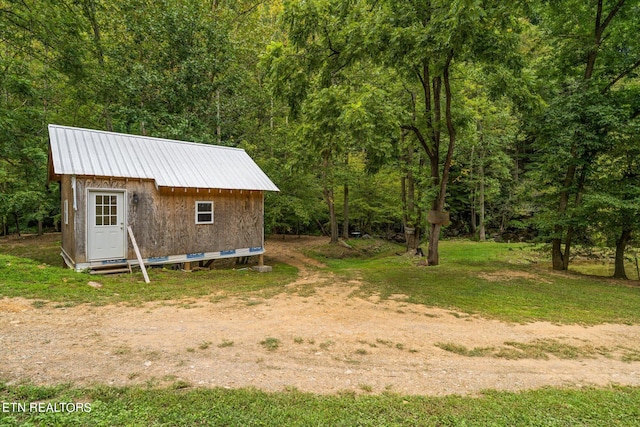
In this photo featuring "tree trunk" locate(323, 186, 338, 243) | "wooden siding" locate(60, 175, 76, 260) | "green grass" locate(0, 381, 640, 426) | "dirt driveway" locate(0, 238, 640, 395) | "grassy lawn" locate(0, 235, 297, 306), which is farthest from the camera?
"tree trunk" locate(323, 186, 338, 243)

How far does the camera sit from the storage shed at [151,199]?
8469mm

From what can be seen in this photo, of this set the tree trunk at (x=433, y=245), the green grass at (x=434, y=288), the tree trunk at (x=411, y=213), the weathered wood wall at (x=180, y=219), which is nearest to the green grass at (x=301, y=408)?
the green grass at (x=434, y=288)

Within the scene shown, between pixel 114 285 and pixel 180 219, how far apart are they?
115 inches

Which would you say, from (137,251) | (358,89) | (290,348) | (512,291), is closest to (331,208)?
(358,89)

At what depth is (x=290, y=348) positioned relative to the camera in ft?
13.7

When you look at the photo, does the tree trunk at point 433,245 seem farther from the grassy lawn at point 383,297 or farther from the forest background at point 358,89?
the grassy lawn at point 383,297

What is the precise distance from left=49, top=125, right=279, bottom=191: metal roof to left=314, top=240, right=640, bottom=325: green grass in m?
5.25

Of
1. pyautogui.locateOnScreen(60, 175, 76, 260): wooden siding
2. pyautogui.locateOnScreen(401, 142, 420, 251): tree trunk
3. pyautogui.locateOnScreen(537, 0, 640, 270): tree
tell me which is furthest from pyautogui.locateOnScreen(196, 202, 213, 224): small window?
pyautogui.locateOnScreen(537, 0, 640, 270): tree

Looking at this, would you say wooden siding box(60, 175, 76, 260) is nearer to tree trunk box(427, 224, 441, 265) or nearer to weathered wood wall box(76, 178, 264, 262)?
weathered wood wall box(76, 178, 264, 262)

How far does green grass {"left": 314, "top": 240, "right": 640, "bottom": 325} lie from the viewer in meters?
6.30

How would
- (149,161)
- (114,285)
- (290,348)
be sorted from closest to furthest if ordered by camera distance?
(290,348) → (114,285) → (149,161)

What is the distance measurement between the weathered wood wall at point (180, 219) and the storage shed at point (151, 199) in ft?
0.07

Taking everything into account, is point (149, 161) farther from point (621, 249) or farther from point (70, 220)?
point (621, 249)

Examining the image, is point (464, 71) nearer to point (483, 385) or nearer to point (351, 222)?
point (483, 385)
